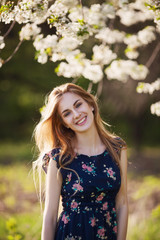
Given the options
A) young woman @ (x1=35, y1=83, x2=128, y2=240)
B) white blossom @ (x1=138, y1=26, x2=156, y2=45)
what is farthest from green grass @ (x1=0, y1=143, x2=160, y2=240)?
white blossom @ (x1=138, y1=26, x2=156, y2=45)

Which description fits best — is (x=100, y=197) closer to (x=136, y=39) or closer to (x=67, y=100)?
(x=67, y=100)

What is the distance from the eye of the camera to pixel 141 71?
3410mm

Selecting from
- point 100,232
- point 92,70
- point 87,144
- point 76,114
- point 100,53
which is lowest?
point 100,232

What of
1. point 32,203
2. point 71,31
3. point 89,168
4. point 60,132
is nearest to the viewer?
point 89,168

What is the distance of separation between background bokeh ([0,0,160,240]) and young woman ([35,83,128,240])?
0.37 metres

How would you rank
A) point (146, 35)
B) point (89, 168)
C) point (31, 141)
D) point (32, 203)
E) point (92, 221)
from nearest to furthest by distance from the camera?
1. point (92, 221)
2. point (89, 168)
3. point (146, 35)
4. point (32, 203)
5. point (31, 141)

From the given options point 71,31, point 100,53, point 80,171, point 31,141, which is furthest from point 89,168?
point 31,141

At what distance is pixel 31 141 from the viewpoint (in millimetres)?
9367

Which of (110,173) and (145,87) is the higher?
(145,87)

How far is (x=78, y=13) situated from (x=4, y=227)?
102 inches

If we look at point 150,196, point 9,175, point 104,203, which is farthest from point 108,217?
point 9,175

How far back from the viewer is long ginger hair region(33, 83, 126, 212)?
7.72 feet

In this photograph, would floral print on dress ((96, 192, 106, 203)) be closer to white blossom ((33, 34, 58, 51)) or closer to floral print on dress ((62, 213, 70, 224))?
floral print on dress ((62, 213, 70, 224))

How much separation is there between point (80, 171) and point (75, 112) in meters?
0.37
